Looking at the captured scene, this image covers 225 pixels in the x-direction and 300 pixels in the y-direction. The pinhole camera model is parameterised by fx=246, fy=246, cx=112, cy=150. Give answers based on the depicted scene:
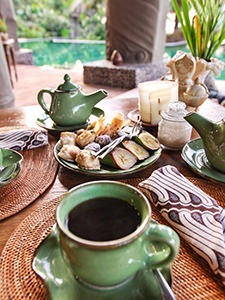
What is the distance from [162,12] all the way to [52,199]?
362cm

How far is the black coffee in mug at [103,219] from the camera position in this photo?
1.12 ft

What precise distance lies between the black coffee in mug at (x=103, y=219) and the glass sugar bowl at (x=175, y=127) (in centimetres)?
50

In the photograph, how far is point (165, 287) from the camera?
0.35m

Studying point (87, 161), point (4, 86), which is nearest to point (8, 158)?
point (87, 161)

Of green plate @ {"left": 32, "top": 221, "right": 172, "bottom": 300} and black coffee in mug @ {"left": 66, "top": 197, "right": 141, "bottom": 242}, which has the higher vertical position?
black coffee in mug @ {"left": 66, "top": 197, "right": 141, "bottom": 242}

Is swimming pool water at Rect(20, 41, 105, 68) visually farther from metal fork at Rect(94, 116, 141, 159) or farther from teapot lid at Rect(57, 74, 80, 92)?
metal fork at Rect(94, 116, 141, 159)

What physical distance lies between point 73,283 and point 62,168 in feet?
1.39

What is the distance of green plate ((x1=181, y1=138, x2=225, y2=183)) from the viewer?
26.3 inches

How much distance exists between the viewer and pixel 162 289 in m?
0.35

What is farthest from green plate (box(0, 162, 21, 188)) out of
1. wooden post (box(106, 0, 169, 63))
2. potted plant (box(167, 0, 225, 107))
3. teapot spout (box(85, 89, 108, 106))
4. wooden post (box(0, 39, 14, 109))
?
wooden post (box(106, 0, 169, 63))

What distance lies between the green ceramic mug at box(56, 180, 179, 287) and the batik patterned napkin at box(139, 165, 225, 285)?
119mm

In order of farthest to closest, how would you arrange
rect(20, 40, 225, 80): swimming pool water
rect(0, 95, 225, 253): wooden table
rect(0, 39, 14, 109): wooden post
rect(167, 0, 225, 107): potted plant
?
rect(20, 40, 225, 80): swimming pool water
rect(0, 39, 14, 109): wooden post
rect(167, 0, 225, 107): potted plant
rect(0, 95, 225, 253): wooden table

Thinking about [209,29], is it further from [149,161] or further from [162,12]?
[162,12]

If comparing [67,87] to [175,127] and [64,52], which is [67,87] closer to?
A: [175,127]
